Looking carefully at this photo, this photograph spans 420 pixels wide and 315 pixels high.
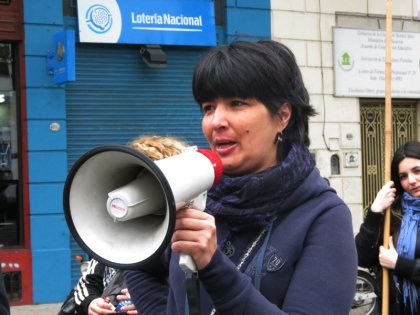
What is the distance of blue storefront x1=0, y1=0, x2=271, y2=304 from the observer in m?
8.83

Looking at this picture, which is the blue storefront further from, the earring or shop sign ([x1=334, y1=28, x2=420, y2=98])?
the earring

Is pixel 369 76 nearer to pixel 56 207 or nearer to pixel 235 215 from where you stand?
pixel 56 207

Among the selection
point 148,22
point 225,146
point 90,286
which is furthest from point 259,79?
point 148,22

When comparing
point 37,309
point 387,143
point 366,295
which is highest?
point 387,143

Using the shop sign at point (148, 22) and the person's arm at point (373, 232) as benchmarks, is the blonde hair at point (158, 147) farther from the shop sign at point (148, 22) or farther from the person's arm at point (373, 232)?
the shop sign at point (148, 22)

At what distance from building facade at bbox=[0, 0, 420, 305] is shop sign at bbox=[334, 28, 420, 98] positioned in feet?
0.32

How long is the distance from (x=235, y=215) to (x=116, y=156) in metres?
0.42

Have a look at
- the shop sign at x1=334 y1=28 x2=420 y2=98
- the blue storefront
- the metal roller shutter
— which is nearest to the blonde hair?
the blue storefront

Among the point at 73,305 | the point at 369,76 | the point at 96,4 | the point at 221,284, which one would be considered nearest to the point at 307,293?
the point at 221,284

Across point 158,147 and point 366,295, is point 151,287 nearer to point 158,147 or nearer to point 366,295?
point 158,147

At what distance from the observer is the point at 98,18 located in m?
9.30

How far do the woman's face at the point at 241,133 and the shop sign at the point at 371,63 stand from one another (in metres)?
9.17

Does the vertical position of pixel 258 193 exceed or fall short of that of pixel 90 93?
it falls short

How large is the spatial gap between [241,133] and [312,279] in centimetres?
41
